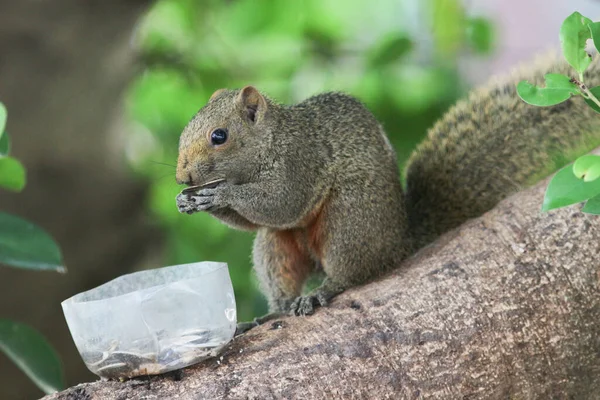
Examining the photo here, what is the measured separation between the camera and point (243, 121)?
1.74 metres

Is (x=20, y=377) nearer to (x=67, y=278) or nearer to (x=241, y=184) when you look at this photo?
(x=67, y=278)

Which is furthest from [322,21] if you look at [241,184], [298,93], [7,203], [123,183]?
[241,184]

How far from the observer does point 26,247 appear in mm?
1585

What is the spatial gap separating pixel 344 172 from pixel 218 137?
0.31m

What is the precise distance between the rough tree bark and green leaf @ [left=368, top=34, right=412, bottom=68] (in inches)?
45.9

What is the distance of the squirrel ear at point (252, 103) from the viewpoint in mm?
1753

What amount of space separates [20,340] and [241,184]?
63 cm

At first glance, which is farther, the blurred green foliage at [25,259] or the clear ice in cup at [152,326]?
the blurred green foliage at [25,259]

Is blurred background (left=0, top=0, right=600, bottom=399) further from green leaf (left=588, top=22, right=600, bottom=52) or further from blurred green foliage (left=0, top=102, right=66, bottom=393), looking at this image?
green leaf (left=588, top=22, right=600, bottom=52)

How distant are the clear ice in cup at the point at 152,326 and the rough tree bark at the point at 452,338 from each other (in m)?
0.03

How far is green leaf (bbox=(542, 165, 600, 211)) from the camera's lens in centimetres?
89

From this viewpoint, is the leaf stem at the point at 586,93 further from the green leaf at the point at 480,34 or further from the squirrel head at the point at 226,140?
the green leaf at the point at 480,34

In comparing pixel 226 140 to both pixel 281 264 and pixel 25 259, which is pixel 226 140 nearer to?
pixel 281 264

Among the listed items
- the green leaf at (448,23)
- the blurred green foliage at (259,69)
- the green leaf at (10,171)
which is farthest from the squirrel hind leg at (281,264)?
the green leaf at (448,23)
